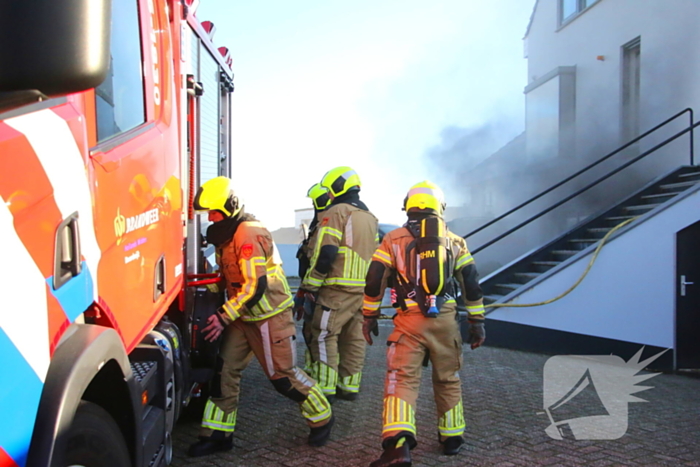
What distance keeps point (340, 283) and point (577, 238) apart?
4.95 m

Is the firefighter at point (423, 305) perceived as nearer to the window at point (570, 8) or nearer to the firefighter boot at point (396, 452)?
the firefighter boot at point (396, 452)

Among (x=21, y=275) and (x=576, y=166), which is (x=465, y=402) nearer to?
(x=21, y=275)

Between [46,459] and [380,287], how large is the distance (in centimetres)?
302

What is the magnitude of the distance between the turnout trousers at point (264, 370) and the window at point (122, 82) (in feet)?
6.07

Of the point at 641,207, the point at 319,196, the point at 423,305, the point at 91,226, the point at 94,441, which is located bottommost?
the point at 94,441

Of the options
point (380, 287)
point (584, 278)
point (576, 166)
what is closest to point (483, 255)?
point (576, 166)

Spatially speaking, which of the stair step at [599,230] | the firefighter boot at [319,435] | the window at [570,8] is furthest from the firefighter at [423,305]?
the window at [570,8]

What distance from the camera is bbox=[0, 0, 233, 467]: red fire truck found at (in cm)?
128

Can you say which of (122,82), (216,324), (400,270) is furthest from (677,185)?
(122,82)

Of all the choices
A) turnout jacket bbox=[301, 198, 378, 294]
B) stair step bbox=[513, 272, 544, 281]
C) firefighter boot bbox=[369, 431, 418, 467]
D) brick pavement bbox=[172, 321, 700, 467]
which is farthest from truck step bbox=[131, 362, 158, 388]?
stair step bbox=[513, 272, 544, 281]

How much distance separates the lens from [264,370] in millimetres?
4242

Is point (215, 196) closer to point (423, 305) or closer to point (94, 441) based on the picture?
point (423, 305)

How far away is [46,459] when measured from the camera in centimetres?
141

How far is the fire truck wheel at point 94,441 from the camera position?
1.66 meters
